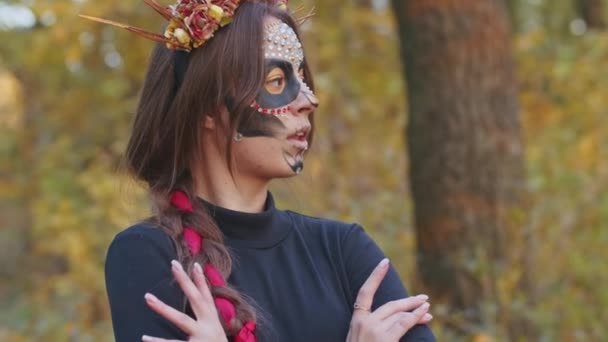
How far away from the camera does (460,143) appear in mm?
7070

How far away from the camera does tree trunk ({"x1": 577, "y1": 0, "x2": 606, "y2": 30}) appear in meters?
14.7

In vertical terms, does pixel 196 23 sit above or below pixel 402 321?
above

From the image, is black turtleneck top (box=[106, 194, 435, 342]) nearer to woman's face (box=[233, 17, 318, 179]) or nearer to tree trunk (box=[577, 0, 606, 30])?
woman's face (box=[233, 17, 318, 179])

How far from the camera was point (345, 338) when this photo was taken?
3.22 m

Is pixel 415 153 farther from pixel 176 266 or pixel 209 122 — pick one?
pixel 176 266

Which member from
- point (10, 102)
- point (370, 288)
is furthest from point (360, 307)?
point (10, 102)

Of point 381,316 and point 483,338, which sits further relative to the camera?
point 483,338

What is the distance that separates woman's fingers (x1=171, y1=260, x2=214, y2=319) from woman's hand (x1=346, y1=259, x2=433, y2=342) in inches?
17.3

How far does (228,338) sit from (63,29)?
819 cm

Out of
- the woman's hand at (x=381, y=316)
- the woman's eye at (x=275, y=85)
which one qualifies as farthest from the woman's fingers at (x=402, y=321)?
the woman's eye at (x=275, y=85)

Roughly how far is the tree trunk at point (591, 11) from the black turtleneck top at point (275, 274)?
1180cm

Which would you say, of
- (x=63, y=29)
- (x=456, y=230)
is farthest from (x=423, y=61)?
(x=63, y=29)

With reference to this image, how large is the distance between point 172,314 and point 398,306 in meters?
0.65

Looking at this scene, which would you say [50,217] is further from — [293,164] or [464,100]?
[293,164]
